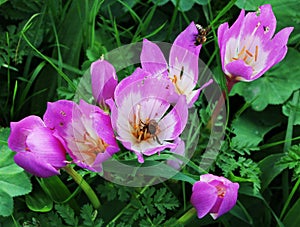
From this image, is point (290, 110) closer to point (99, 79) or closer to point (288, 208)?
point (288, 208)

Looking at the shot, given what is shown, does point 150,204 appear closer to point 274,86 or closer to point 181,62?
point 181,62

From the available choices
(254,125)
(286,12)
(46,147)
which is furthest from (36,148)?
(286,12)

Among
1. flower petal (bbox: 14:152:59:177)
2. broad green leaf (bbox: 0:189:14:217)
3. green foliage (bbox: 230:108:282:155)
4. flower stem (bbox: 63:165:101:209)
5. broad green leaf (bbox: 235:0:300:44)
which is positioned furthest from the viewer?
broad green leaf (bbox: 235:0:300:44)

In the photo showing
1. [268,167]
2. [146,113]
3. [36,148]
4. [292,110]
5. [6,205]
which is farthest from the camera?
[292,110]

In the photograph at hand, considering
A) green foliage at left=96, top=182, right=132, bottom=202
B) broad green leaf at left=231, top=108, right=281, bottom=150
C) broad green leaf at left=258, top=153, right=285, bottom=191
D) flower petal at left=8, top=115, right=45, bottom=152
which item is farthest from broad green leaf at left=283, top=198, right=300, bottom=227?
flower petal at left=8, top=115, right=45, bottom=152

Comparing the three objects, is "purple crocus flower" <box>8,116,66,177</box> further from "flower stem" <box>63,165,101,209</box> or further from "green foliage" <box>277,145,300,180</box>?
"green foliage" <box>277,145,300,180</box>

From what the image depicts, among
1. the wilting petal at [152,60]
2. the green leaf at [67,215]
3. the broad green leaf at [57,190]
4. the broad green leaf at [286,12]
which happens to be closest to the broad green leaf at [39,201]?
the broad green leaf at [57,190]

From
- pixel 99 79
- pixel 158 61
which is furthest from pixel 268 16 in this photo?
pixel 99 79
